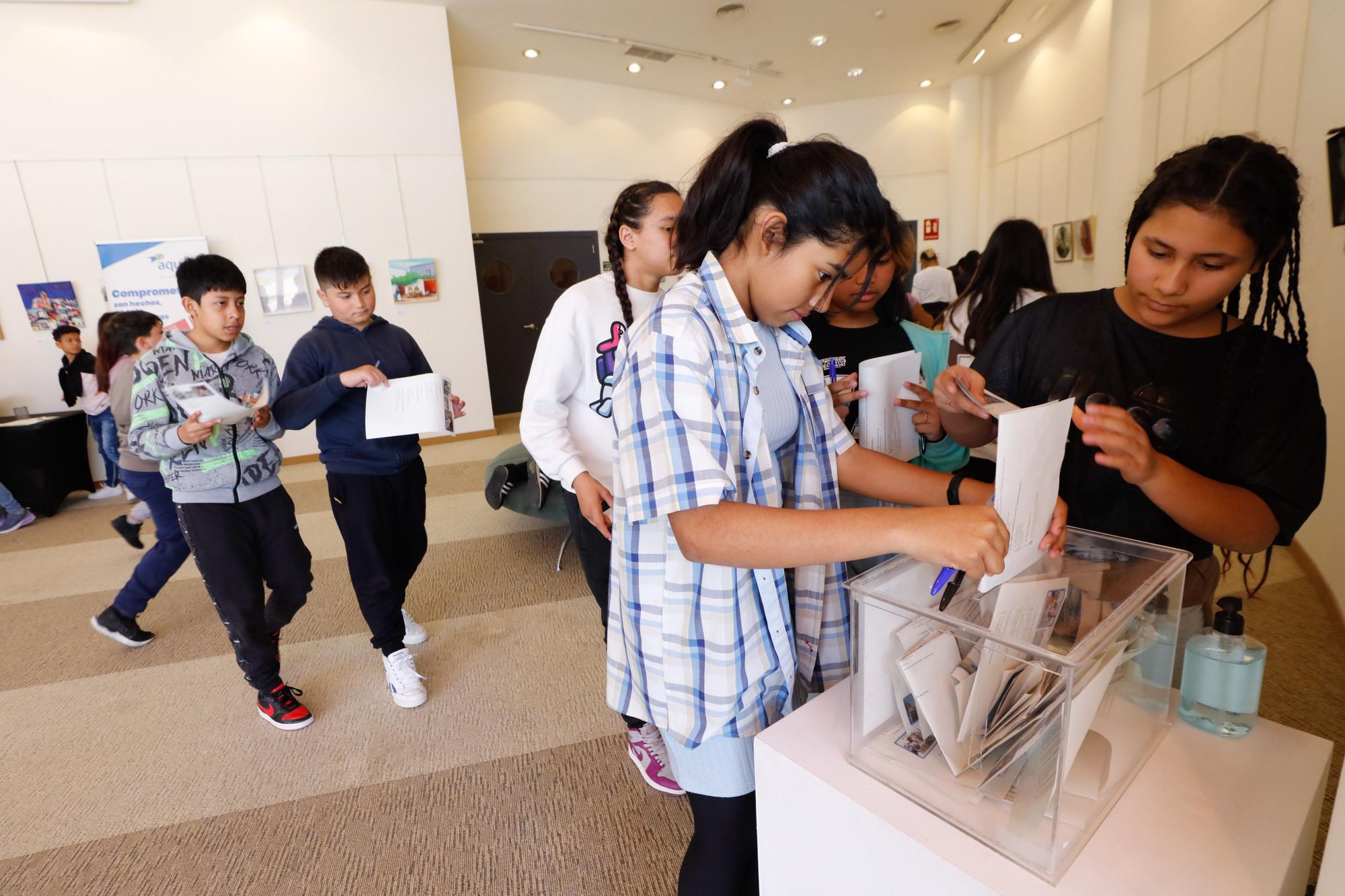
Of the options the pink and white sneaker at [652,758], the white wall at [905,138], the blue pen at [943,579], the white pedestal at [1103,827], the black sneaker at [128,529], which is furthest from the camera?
the white wall at [905,138]

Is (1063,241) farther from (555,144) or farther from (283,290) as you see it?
(283,290)

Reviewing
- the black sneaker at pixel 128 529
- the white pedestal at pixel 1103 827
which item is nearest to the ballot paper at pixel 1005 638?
the white pedestal at pixel 1103 827

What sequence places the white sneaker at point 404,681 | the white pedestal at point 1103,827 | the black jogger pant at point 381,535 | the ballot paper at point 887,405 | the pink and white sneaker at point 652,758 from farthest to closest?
1. the white sneaker at point 404,681
2. the black jogger pant at point 381,535
3. the pink and white sneaker at point 652,758
4. the ballot paper at point 887,405
5. the white pedestal at point 1103,827

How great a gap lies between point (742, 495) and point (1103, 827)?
549 millimetres

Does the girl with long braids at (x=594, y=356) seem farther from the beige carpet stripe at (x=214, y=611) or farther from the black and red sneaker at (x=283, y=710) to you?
the beige carpet stripe at (x=214, y=611)

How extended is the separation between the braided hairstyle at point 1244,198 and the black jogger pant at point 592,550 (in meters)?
1.37

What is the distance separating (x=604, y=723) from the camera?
7.54ft

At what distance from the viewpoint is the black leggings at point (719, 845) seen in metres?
1.05

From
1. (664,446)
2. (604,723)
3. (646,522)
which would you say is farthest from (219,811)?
(664,446)

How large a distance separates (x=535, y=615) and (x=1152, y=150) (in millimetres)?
5508

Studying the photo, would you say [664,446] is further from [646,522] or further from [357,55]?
[357,55]

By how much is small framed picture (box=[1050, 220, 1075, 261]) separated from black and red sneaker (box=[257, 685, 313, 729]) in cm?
790

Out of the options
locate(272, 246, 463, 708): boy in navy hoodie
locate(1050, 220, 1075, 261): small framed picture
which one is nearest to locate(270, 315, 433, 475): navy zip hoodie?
locate(272, 246, 463, 708): boy in navy hoodie

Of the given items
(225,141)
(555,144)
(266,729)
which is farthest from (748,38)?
(266,729)
